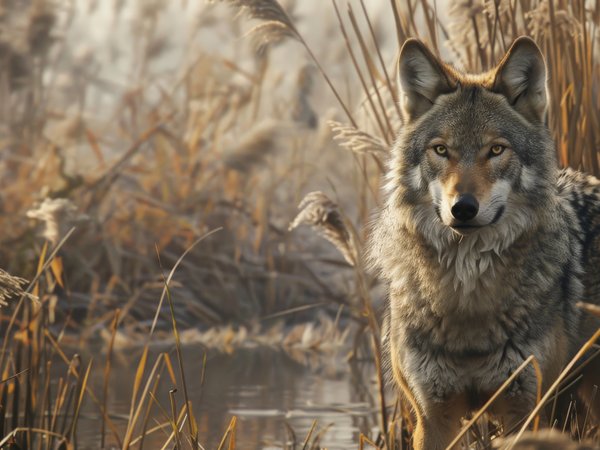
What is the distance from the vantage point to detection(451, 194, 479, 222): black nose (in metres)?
3.83

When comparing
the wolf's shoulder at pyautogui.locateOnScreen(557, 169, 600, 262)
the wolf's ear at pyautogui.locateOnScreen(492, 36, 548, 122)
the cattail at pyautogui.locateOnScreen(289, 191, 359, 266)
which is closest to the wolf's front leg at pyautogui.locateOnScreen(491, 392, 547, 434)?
the wolf's shoulder at pyautogui.locateOnScreen(557, 169, 600, 262)

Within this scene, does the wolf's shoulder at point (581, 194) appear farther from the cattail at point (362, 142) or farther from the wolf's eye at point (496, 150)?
the cattail at point (362, 142)

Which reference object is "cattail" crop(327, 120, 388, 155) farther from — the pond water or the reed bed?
the pond water

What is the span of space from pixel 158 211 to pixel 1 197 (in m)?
1.35

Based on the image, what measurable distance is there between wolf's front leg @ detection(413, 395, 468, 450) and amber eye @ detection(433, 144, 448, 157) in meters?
0.94

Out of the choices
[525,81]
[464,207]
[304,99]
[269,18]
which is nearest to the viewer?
[464,207]

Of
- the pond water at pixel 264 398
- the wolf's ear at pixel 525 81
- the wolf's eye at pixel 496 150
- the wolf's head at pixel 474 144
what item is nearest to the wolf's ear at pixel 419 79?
the wolf's head at pixel 474 144

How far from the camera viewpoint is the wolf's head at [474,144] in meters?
3.96

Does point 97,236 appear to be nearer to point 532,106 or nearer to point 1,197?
point 1,197

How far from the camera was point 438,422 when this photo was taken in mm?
4184

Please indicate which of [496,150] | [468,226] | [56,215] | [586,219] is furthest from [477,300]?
[56,215]

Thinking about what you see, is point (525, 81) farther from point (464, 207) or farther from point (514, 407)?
point (514, 407)

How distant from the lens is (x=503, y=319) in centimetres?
410

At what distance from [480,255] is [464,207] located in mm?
417
